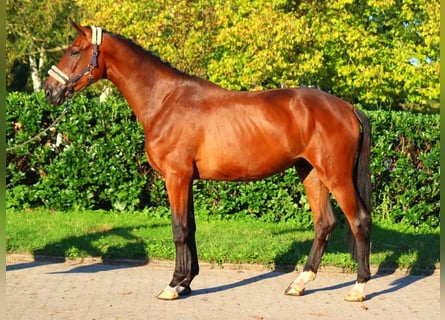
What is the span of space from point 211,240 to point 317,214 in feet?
7.78

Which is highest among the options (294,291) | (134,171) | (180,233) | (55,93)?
(55,93)

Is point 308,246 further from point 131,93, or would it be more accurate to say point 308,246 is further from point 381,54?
point 381,54

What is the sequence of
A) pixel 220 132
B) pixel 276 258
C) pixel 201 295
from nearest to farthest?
pixel 220 132, pixel 201 295, pixel 276 258

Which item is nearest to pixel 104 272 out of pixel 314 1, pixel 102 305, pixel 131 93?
pixel 102 305

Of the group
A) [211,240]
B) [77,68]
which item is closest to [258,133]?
[77,68]

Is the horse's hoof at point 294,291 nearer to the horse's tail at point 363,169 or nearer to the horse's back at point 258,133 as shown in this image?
the horse's tail at point 363,169

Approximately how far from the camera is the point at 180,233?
309 inches

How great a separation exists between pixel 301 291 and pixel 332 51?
46.4ft

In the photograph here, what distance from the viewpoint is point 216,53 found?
1898cm

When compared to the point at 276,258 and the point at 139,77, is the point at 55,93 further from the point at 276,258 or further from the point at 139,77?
the point at 276,258

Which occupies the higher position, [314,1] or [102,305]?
[314,1]

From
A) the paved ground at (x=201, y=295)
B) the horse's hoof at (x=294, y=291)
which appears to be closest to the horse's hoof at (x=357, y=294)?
the paved ground at (x=201, y=295)

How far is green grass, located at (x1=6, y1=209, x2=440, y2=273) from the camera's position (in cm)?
952

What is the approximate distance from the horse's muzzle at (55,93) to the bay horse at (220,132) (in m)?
0.01
